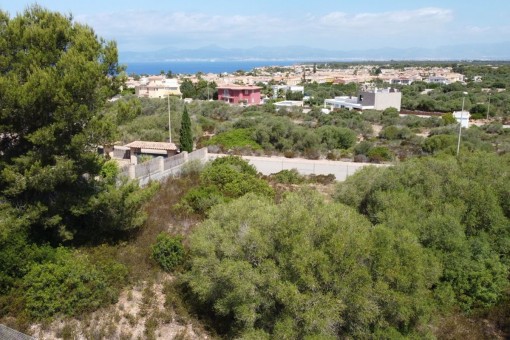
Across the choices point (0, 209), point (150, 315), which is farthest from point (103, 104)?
point (150, 315)

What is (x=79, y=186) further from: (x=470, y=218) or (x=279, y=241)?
(x=470, y=218)

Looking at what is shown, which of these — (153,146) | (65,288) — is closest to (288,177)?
(153,146)

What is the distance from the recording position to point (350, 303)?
9.05 m

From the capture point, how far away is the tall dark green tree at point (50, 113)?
10281 millimetres

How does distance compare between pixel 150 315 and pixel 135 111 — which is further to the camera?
pixel 135 111

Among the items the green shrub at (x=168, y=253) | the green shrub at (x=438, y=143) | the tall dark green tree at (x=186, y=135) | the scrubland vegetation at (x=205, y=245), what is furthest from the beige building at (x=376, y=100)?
the green shrub at (x=168, y=253)

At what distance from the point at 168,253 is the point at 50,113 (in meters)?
4.96

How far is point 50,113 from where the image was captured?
1084 centimetres

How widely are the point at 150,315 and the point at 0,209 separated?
4593mm

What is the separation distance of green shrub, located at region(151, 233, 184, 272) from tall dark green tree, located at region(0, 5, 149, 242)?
2.18 m

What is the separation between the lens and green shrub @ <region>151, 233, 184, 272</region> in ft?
40.4

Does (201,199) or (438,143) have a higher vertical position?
(201,199)

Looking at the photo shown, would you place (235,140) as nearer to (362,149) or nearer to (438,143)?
(362,149)

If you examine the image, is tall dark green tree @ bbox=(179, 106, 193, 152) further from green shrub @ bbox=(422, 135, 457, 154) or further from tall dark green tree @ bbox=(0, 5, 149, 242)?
green shrub @ bbox=(422, 135, 457, 154)
